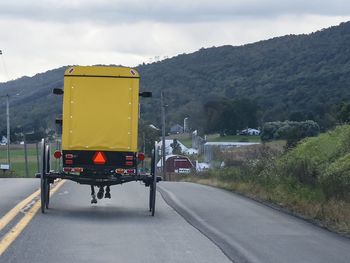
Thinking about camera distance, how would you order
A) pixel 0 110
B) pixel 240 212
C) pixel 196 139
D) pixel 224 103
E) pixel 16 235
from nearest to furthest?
pixel 16 235
pixel 240 212
pixel 224 103
pixel 196 139
pixel 0 110

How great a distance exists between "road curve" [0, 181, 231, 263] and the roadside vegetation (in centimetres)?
309

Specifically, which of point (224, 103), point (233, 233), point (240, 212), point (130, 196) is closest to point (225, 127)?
point (224, 103)

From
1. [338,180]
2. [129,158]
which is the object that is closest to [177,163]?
[338,180]

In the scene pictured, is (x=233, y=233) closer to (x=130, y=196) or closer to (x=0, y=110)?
(x=130, y=196)

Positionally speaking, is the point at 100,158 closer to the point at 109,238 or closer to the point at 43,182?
the point at 43,182

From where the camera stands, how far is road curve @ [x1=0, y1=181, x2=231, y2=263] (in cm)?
1042

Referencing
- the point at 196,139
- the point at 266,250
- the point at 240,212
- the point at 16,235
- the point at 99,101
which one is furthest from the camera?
the point at 196,139

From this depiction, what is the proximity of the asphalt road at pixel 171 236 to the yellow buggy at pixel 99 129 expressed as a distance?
2.76 ft

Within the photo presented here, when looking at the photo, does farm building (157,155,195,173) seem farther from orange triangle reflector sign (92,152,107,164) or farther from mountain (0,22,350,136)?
orange triangle reflector sign (92,152,107,164)

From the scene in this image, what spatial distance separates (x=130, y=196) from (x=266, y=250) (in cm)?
1092

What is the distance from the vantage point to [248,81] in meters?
76.8

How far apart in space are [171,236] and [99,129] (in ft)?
13.1

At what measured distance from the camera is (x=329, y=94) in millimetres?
58625

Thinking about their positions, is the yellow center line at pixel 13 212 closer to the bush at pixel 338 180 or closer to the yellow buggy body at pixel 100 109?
the yellow buggy body at pixel 100 109
